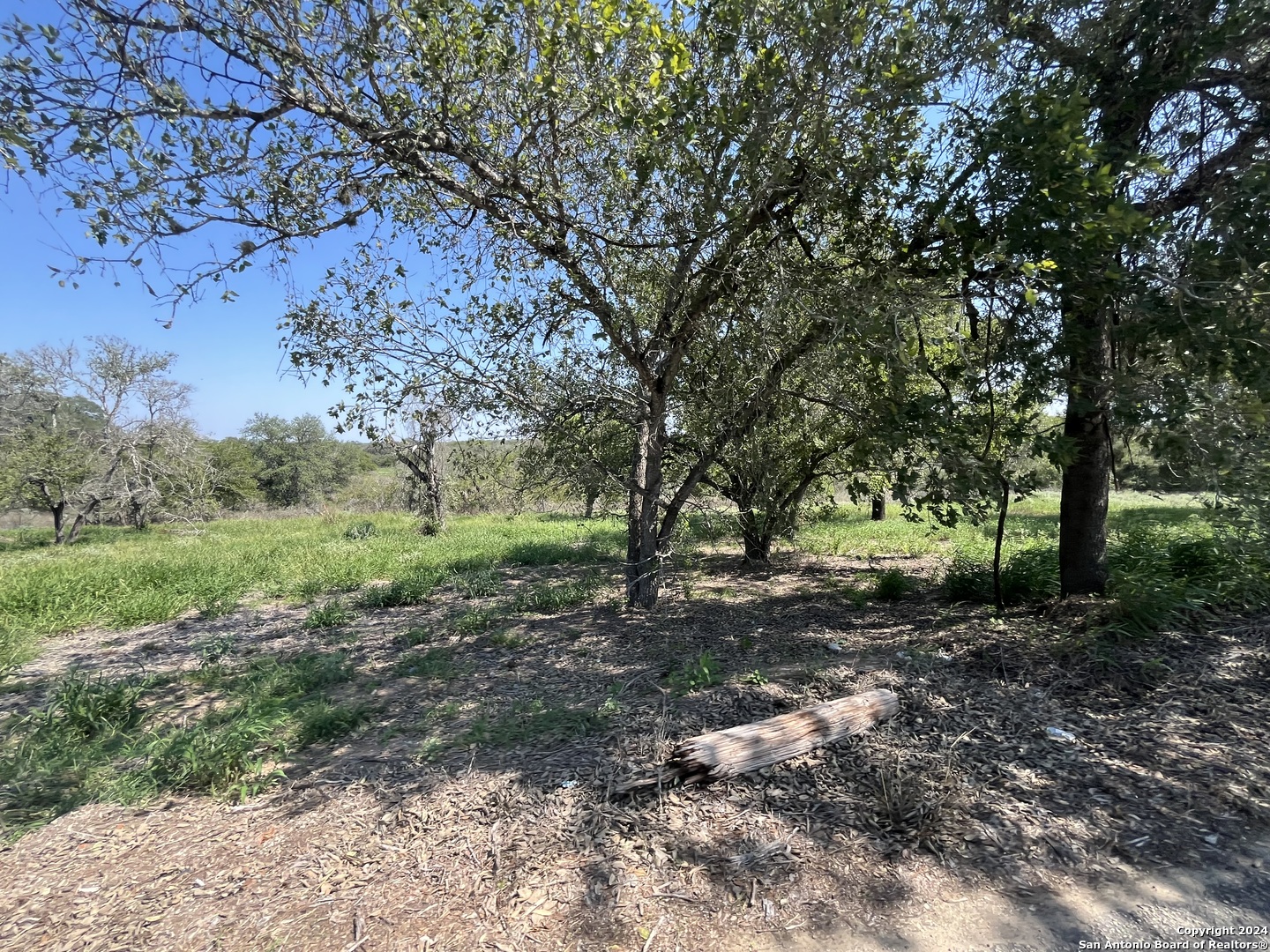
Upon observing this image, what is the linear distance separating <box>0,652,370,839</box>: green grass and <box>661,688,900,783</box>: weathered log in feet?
7.62

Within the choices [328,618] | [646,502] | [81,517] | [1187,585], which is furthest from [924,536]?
[81,517]

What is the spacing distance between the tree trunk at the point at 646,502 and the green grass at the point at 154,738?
10.5ft

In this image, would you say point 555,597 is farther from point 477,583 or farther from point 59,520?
point 59,520

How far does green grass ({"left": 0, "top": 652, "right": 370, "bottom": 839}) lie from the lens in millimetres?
A: 3047

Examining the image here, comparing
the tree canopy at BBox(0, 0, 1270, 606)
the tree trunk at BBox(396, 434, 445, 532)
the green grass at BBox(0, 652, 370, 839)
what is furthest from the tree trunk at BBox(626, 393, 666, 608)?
the tree trunk at BBox(396, 434, 445, 532)

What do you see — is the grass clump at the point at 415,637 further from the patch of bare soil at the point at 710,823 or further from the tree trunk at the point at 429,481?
the tree trunk at the point at 429,481

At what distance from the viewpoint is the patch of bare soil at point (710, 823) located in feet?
6.98

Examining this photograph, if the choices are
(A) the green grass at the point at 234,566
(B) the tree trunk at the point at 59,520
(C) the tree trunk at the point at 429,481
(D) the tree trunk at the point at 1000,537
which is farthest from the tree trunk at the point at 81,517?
(D) the tree trunk at the point at 1000,537

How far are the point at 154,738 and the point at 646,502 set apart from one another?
4315 millimetres

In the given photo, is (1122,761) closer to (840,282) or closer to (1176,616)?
(1176,616)

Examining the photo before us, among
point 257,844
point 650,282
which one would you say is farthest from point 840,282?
point 257,844

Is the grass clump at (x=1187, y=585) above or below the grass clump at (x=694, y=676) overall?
above

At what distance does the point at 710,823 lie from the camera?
8.50 ft

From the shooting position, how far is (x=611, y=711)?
144 inches
